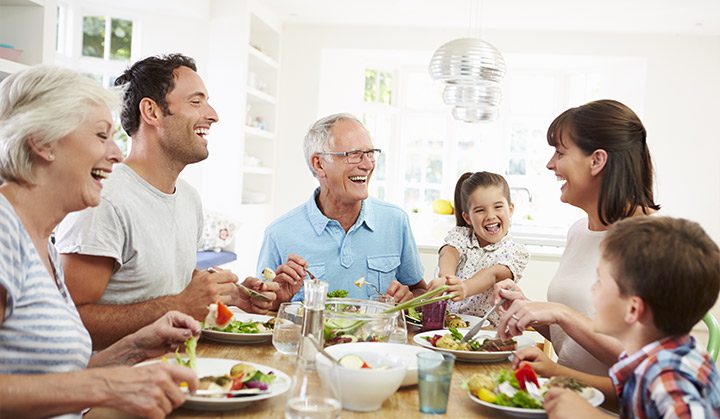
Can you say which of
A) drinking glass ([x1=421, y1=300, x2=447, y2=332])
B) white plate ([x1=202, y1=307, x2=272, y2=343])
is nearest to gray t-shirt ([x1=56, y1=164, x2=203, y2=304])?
white plate ([x1=202, y1=307, x2=272, y2=343])

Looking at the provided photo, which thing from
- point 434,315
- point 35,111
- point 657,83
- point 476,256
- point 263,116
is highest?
point 657,83

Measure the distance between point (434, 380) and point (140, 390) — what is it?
529 millimetres

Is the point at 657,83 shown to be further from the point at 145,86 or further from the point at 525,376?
the point at 525,376

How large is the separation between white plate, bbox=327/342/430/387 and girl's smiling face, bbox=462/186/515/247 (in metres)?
1.38

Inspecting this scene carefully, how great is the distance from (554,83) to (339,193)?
7641mm

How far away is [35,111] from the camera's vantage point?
152cm

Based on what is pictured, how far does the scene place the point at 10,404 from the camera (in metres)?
1.28

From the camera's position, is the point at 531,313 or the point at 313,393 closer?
the point at 313,393

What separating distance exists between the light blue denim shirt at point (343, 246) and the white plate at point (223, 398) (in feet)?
3.68

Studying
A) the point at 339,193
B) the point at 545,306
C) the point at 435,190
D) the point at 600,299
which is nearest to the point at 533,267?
the point at 339,193

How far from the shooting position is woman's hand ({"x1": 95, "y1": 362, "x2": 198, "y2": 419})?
129cm

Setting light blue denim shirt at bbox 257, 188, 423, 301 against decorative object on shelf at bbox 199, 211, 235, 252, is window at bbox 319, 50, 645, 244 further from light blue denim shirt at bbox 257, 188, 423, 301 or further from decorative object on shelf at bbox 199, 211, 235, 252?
light blue denim shirt at bbox 257, 188, 423, 301

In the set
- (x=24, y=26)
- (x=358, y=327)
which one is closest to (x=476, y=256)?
(x=358, y=327)

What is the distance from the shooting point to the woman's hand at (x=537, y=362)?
1.71 m
